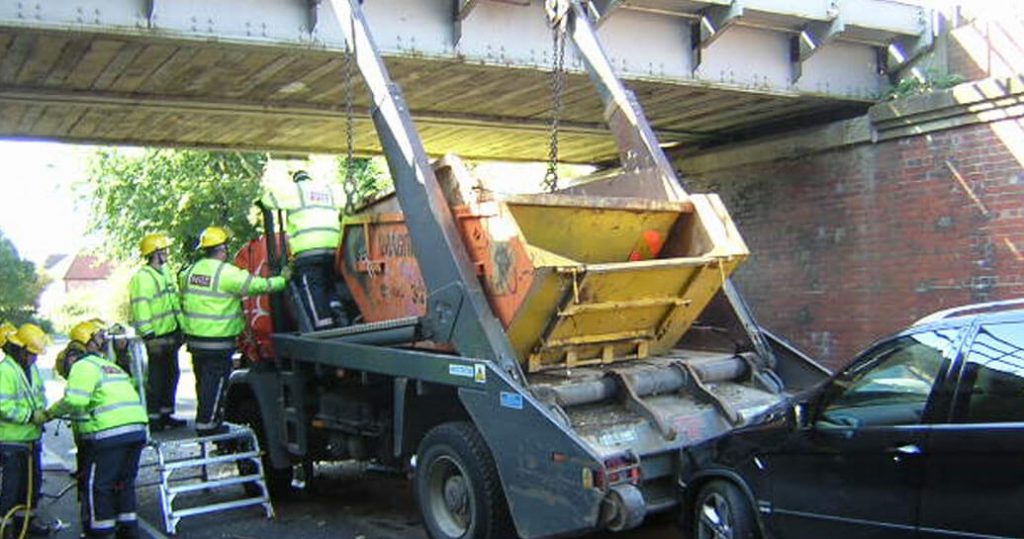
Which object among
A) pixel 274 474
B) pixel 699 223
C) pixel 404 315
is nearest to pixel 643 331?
pixel 699 223

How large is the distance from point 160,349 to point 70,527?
159cm

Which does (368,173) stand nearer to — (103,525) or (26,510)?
(26,510)

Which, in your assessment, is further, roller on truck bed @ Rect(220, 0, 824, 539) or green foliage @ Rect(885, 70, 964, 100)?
green foliage @ Rect(885, 70, 964, 100)

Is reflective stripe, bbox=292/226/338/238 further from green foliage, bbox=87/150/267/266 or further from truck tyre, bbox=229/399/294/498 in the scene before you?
green foliage, bbox=87/150/267/266

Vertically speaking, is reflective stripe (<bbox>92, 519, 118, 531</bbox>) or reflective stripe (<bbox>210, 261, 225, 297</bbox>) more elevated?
reflective stripe (<bbox>210, 261, 225, 297</bbox>)

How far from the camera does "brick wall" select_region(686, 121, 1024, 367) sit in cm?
973

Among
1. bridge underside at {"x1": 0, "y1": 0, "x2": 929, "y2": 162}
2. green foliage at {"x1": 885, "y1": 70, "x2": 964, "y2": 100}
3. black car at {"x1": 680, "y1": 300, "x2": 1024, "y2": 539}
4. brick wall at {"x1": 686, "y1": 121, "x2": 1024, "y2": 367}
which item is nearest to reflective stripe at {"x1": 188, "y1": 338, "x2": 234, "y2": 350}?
bridge underside at {"x1": 0, "y1": 0, "x2": 929, "y2": 162}

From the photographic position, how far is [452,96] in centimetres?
1105

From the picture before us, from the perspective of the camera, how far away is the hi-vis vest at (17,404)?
663 centimetres

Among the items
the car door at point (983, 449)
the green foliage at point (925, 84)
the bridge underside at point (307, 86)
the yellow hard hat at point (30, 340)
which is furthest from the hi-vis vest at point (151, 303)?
the green foliage at point (925, 84)

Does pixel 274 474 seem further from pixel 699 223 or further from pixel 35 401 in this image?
pixel 699 223

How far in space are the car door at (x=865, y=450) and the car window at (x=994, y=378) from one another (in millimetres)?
139

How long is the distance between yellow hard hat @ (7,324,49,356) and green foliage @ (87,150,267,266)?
526 inches

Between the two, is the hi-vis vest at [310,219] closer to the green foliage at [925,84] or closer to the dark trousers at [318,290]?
the dark trousers at [318,290]
